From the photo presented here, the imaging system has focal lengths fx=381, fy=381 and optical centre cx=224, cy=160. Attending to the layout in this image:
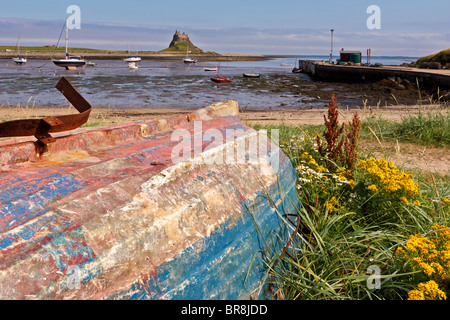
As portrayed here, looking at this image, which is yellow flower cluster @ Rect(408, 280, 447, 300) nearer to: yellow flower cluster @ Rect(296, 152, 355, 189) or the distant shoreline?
yellow flower cluster @ Rect(296, 152, 355, 189)

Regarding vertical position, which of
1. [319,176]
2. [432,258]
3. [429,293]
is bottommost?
[429,293]

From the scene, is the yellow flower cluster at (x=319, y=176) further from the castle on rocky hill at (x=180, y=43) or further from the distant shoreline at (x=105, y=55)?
the castle on rocky hill at (x=180, y=43)

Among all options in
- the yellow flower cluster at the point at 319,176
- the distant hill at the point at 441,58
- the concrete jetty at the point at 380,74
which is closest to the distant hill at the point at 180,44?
the concrete jetty at the point at 380,74

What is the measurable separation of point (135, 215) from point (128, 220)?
0.14 ft

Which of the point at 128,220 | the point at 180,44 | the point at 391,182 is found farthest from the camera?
the point at 180,44

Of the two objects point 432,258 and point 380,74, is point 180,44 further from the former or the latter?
point 432,258

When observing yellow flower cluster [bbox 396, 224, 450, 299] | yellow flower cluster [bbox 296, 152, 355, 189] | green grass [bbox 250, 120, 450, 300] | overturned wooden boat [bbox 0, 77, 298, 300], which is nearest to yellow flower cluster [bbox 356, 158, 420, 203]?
green grass [bbox 250, 120, 450, 300]

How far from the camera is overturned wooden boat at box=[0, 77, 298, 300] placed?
142 centimetres

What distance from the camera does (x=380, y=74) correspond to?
3625 centimetres

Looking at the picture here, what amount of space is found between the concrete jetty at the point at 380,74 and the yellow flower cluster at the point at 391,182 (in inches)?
889

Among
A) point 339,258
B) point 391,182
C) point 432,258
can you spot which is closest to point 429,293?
point 432,258

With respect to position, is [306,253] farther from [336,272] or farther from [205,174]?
[205,174]
